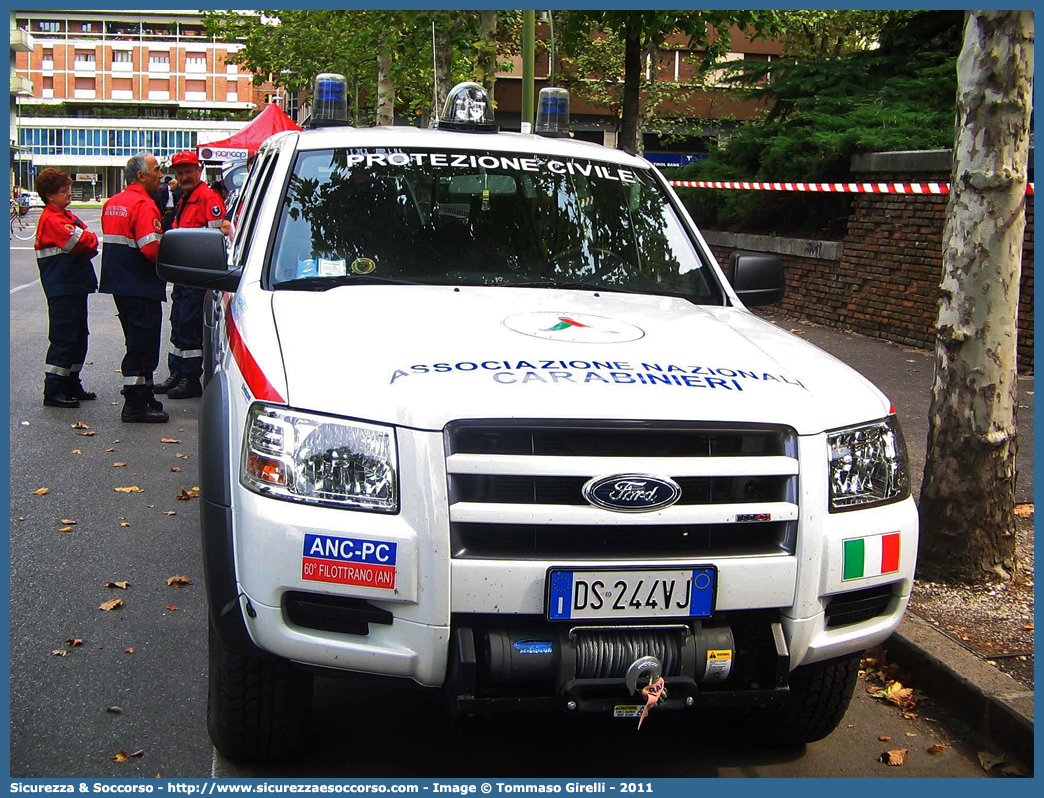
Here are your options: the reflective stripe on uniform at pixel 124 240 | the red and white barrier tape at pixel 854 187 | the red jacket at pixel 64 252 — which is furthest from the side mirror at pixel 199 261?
the red and white barrier tape at pixel 854 187

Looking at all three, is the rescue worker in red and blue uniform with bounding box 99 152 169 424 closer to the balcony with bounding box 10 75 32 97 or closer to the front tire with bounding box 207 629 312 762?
the front tire with bounding box 207 629 312 762

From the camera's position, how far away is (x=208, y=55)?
370ft

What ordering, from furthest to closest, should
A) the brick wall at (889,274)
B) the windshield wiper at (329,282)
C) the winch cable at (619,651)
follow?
the brick wall at (889,274)
the windshield wiper at (329,282)
the winch cable at (619,651)

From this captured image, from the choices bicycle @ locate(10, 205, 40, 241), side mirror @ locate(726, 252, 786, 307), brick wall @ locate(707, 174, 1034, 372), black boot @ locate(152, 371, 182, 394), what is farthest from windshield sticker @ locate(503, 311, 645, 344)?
bicycle @ locate(10, 205, 40, 241)

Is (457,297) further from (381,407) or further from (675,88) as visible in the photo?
(675,88)

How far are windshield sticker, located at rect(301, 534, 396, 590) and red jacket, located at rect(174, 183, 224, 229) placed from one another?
6.78 m

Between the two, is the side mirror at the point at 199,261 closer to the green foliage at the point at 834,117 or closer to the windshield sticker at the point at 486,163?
Answer: the windshield sticker at the point at 486,163

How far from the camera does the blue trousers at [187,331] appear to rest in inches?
380

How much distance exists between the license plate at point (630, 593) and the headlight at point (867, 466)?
460 mm

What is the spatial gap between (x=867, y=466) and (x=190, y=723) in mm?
2305

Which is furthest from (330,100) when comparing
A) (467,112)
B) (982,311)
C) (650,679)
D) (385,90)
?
(385,90)

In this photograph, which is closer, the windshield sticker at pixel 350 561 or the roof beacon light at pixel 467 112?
the windshield sticker at pixel 350 561

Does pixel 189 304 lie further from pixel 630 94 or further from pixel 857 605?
pixel 630 94

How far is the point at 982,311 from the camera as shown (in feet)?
16.8
